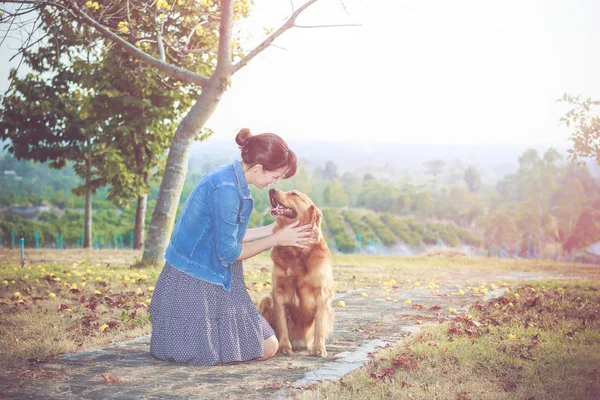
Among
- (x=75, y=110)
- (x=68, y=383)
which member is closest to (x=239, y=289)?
(x=68, y=383)

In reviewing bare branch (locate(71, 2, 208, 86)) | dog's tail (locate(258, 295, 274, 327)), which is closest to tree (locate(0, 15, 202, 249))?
bare branch (locate(71, 2, 208, 86))

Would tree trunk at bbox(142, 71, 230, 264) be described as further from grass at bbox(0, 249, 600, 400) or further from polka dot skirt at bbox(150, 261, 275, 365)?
polka dot skirt at bbox(150, 261, 275, 365)

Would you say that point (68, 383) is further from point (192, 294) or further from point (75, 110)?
point (75, 110)

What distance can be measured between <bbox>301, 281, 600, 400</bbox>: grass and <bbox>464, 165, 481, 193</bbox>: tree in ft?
188

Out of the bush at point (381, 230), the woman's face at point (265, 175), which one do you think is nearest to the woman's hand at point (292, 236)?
the woman's face at point (265, 175)

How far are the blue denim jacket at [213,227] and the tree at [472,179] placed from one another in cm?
5970

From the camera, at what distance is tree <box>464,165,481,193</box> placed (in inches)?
2448

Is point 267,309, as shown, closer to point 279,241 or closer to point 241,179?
point 279,241

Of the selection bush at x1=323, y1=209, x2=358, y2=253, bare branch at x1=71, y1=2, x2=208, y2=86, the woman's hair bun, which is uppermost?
bare branch at x1=71, y1=2, x2=208, y2=86

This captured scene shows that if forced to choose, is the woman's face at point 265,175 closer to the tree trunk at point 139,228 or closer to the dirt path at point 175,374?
the dirt path at point 175,374

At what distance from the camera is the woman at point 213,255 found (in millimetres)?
4273

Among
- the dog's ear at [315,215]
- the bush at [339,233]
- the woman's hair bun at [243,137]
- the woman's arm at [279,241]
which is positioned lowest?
the bush at [339,233]

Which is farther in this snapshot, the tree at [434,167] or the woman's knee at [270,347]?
the tree at [434,167]

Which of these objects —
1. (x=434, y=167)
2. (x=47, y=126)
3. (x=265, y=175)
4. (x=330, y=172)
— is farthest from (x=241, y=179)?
(x=434, y=167)
